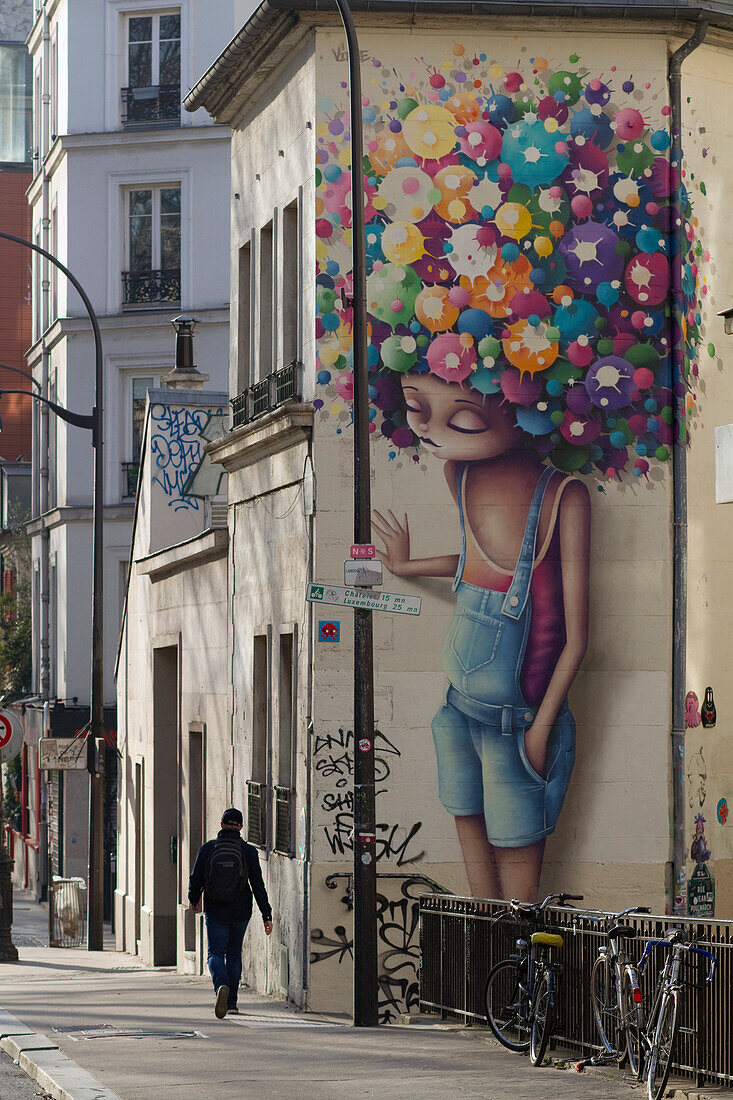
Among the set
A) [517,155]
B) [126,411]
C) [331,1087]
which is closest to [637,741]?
[517,155]

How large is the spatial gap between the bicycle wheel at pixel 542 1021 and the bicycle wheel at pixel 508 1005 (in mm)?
265

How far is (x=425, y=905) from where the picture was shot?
47.2 ft

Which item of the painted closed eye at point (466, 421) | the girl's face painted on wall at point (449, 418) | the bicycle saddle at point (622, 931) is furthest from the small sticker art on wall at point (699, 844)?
the bicycle saddle at point (622, 931)

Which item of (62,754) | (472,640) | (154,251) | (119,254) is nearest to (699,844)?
(472,640)

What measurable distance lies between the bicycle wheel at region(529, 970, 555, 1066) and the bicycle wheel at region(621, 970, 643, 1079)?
807 mm

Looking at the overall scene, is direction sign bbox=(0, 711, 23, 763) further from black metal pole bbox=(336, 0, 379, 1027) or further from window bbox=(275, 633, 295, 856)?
black metal pole bbox=(336, 0, 379, 1027)

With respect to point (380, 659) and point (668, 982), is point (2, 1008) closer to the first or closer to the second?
point (380, 659)

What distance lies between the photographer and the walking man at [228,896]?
14.9 metres

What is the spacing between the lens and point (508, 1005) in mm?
12250

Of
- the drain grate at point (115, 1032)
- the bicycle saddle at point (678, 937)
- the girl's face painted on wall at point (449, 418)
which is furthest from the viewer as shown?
the girl's face painted on wall at point (449, 418)

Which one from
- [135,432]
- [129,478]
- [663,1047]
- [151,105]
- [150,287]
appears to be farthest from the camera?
[151,105]

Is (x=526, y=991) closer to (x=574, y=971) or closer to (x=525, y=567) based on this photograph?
(x=574, y=971)

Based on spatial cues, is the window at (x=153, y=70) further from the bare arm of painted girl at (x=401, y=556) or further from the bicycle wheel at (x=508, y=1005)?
the bicycle wheel at (x=508, y=1005)

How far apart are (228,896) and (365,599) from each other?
300cm
